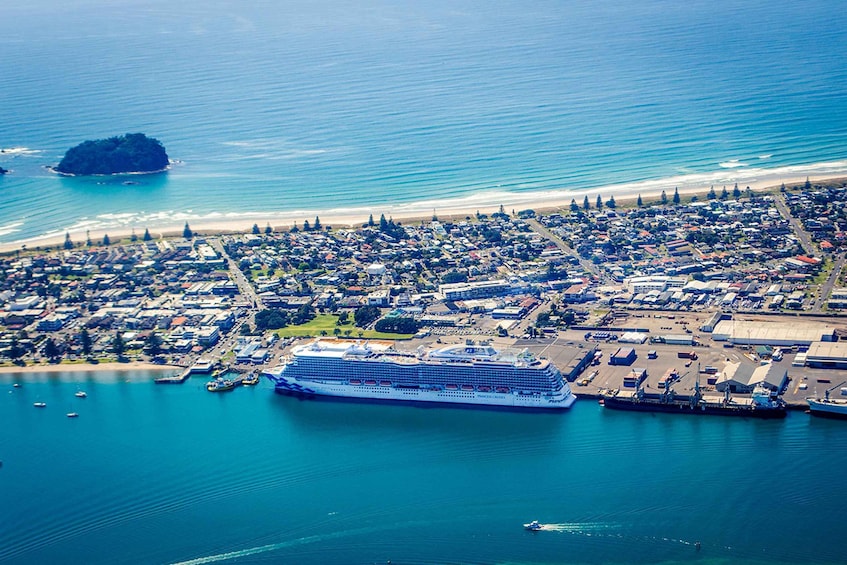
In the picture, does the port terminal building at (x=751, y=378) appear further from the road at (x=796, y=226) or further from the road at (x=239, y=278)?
the road at (x=239, y=278)

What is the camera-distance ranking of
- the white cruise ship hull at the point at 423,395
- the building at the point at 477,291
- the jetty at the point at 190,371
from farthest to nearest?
the building at the point at 477,291
the jetty at the point at 190,371
the white cruise ship hull at the point at 423,395

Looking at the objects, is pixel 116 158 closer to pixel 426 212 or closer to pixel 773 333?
pixel 426 212

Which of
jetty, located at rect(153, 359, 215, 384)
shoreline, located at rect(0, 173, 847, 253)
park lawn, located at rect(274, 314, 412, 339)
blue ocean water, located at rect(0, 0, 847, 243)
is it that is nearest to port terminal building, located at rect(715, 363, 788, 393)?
park lawn, located at rect(274, 314, 412, 339)

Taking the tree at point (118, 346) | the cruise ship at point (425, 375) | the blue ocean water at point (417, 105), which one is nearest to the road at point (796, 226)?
the blue ocean water at point (417, 105)

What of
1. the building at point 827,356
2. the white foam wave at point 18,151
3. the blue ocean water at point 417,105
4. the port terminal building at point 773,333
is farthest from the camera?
the white foam wave at point 18,151

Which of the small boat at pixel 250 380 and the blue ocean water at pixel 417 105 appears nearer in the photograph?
the small boat at pixel 250 380

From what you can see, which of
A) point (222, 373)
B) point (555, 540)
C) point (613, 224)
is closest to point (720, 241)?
point (613, 224)

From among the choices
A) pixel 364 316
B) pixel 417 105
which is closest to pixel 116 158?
pixel 417 105
